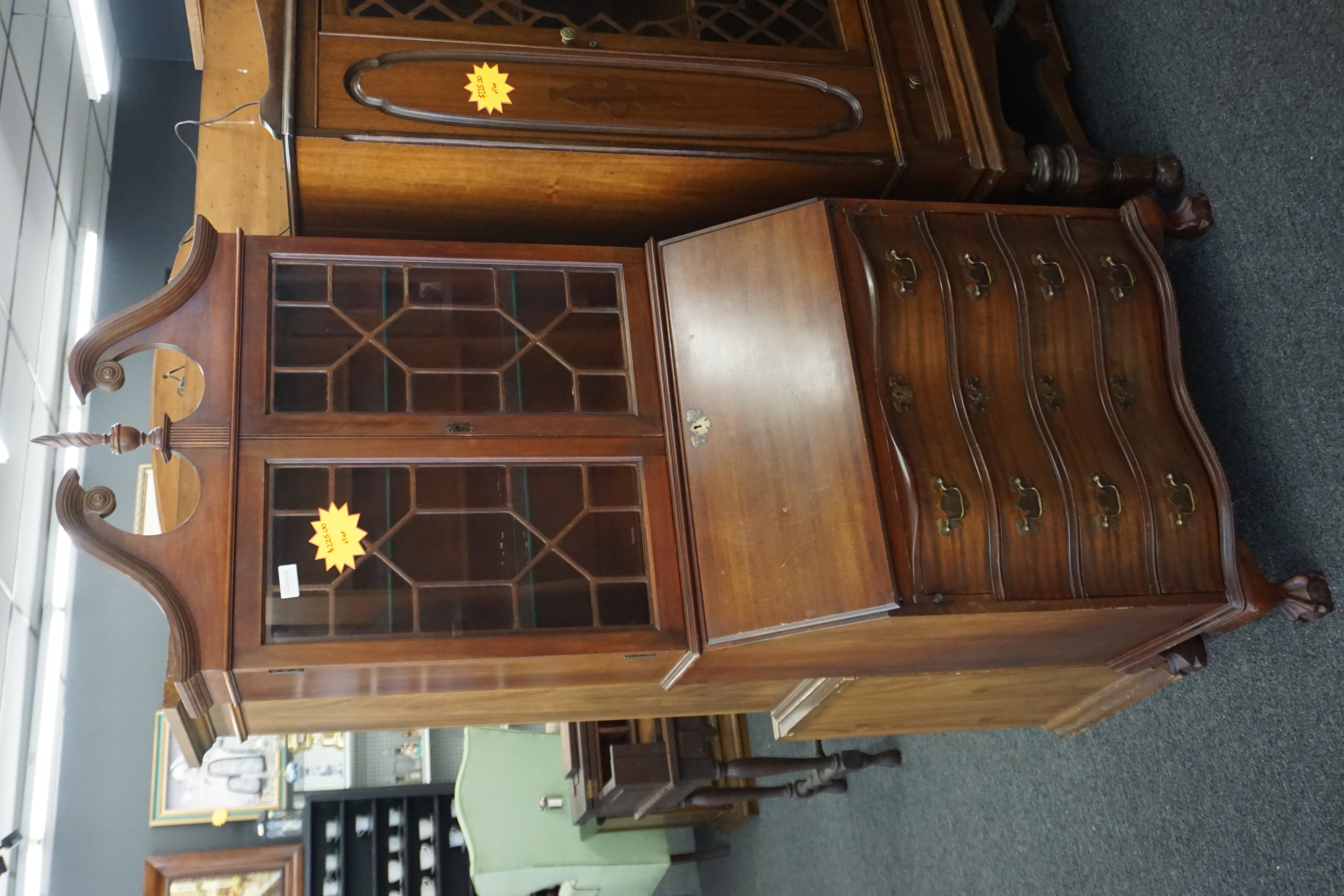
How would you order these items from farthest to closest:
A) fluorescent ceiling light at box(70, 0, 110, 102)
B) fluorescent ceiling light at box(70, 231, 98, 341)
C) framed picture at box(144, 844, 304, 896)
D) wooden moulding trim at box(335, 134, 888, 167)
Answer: framed picture at box(144, 844, 304, 896)
fluorescent ceiling light at box(70, 0, 110, 102)
fluorescent ceiling light at box(70, 231, 98, 341)
wooden moulding trim at box(335, 134, 888, 167)

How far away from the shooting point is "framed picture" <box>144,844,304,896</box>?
369cm

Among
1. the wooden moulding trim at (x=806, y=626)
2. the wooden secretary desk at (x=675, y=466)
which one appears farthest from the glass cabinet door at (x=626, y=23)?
the wooden moulding trim at (x=806, y=626)

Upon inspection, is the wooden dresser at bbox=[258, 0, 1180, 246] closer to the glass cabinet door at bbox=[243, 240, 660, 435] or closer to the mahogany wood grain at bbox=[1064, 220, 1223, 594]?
the glass cabinet door at bbox=[243, 240, 660, 435]

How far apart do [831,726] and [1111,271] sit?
120cm

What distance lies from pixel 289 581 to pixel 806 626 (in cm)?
90

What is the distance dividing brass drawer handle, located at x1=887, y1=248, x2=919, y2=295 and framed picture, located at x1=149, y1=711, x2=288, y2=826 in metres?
Answer: 2.96

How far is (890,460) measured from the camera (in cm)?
174

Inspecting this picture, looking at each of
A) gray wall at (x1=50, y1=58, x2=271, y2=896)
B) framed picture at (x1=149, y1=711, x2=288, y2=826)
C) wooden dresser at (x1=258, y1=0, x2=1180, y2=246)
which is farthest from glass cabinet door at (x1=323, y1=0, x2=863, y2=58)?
framed picture at (x1=149, y1=711, x2=288, y2=826)

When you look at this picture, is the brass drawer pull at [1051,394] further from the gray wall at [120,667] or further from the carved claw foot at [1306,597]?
the gray wall at [120,667]

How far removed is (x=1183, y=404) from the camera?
6.48 feet

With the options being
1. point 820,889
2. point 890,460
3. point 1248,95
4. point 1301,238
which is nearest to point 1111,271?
point 1301,238

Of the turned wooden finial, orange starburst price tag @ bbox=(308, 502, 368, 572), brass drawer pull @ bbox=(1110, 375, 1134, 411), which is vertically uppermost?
the turned wooden finial

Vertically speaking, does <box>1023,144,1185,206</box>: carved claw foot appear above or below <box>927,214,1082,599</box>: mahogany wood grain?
above

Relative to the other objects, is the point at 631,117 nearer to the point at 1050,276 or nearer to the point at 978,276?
the point at 978,276
